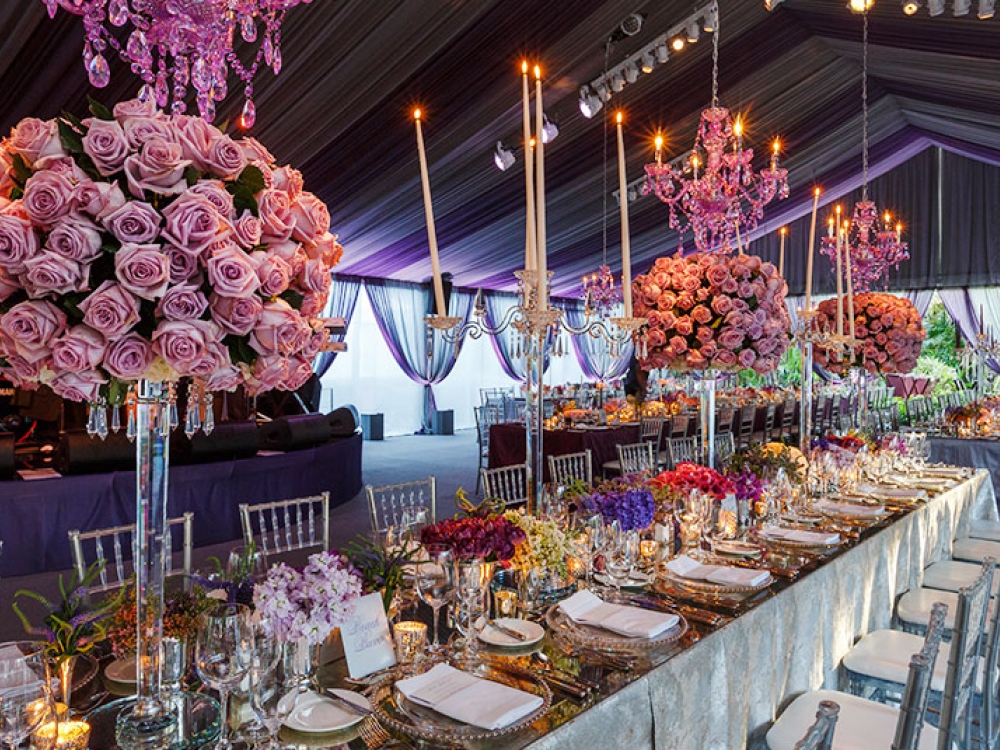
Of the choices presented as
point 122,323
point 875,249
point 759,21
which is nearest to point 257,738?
point 122,323

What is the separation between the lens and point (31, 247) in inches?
45.4

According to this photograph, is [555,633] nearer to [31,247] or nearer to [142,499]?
[142,499]

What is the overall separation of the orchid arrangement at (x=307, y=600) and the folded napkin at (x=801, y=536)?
2006mm

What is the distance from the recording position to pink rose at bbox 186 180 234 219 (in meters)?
1.21

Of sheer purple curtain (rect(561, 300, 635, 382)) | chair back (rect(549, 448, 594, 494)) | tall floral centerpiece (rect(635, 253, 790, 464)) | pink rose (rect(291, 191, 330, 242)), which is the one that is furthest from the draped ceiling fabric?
sheer purple curtain (rect(561, 300, 635, 382))

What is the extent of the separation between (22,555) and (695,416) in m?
6.94

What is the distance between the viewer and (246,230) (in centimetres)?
125

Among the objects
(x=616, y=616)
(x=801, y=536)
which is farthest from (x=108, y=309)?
(x=801, y=536)

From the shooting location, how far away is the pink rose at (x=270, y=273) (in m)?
1.26

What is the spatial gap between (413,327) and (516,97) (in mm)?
8039

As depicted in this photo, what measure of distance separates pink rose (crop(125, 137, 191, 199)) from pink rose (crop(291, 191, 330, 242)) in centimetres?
22

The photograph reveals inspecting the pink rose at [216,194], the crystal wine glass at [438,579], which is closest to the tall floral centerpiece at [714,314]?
the crystal wine glass at [438,579]

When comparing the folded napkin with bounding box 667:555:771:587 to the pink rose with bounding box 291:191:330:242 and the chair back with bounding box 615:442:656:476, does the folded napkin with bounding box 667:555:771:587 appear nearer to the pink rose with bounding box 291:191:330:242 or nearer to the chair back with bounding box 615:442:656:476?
the pink rose with bounding box 291:191:330:242

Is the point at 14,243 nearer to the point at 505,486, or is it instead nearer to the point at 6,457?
the point at 505,486
